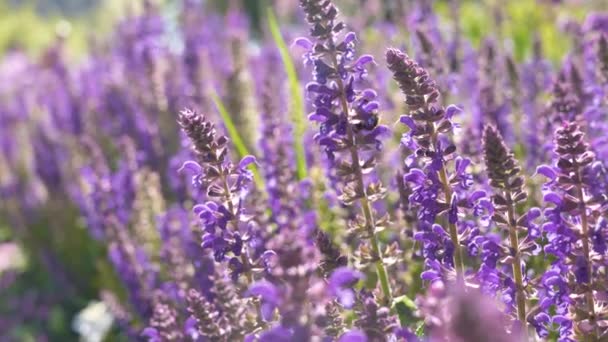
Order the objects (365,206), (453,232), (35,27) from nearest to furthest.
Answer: (453,232)
(365,206)
(35,27)

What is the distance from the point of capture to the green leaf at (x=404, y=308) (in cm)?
296

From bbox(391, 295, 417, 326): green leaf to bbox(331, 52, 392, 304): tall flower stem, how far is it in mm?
42

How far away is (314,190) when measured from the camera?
444 cm

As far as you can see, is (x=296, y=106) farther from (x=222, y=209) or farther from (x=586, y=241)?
(x=586, y=241)

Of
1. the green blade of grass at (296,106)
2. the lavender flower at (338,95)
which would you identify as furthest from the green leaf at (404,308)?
the green blade of grass at (296,106)

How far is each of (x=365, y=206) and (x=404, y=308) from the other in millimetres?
415

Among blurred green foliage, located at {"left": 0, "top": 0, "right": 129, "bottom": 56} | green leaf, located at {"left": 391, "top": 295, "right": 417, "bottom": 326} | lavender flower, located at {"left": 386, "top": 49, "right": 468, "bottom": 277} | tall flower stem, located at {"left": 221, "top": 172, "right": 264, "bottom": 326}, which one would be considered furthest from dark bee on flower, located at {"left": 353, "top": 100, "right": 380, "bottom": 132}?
blurred green foliage, located at {"left": 0, "top": 0, "right": 129, "bottom": 56}

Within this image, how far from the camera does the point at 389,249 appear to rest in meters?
2.96

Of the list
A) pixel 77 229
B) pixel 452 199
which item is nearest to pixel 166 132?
pixel 77 229

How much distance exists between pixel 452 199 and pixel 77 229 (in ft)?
17.6

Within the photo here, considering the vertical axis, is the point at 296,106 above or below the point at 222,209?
above

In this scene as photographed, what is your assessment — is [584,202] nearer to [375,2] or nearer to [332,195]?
[332,195]

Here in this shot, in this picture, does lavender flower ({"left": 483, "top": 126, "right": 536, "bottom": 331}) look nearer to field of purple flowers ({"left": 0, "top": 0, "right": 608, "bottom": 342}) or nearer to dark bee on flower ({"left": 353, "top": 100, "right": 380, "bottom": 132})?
field of purple flowers ({"left": 0, "top": 0, "right": 608, "bottom": 342})

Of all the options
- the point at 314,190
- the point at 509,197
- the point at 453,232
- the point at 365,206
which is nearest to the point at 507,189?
the point at 509,197
